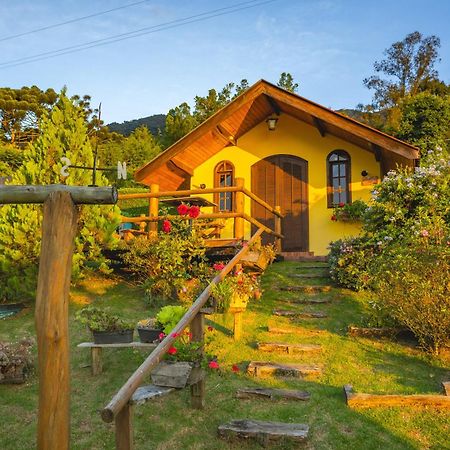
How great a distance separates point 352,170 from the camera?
1220 cm

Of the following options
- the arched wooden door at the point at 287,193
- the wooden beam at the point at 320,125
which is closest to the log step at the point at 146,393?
the arched wooden door at the point at 287,193

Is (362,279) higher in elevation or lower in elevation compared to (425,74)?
lower

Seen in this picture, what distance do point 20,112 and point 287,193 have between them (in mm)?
27060

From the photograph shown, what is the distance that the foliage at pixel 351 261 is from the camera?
8328 millimetres

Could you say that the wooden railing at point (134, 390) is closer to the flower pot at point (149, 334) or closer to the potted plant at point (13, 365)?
the flower pot at point (149, 334)

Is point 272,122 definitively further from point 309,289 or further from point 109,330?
point 109,330

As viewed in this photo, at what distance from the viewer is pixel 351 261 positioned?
343 inches

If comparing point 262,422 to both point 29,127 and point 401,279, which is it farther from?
point 29,127

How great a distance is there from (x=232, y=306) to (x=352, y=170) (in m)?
6.87

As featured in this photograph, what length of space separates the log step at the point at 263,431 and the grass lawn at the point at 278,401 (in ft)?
0.27

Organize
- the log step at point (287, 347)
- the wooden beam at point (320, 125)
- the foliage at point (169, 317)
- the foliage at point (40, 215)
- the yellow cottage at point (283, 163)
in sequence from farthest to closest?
the wooden beam at point (320, 125) → the yellow cottage at point (283, 163) → the foliage at point (40, 215) → the log step at point (287, 347) → the foliage at point (169, 317)

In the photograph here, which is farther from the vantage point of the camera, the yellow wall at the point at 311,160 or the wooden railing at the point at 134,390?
the yellow wall at the point at 311,160

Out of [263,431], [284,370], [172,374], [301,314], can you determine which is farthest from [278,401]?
[301,314]

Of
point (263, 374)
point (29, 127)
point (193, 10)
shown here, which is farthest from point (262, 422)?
point (29, 127)
